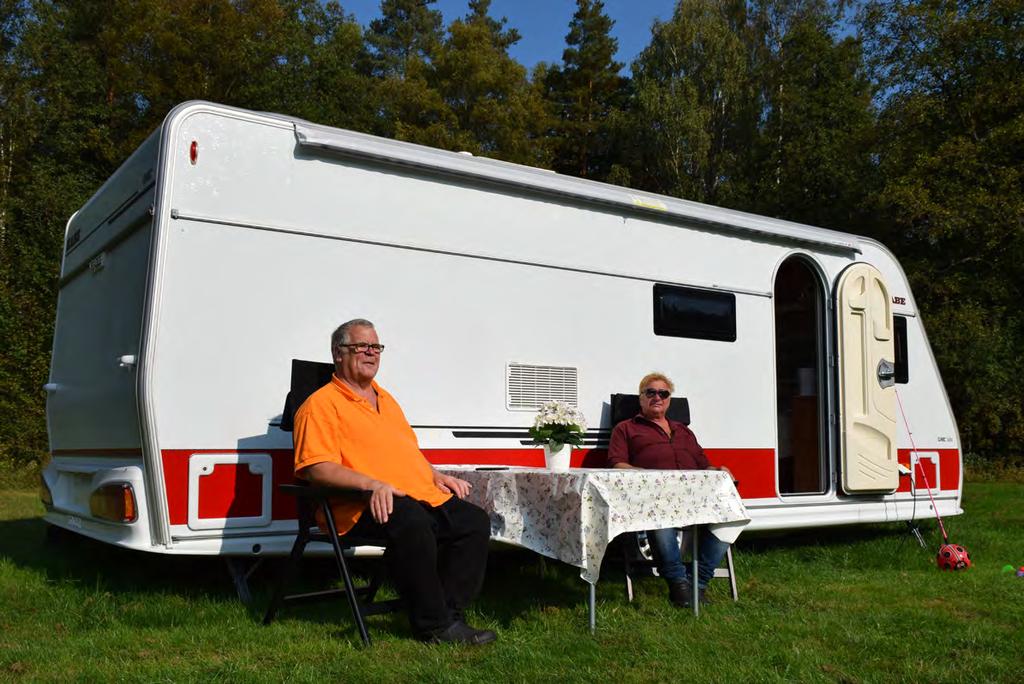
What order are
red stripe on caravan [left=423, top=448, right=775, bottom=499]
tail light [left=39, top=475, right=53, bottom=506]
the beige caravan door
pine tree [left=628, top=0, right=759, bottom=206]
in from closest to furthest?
1. red stripe on caravan [left=423, top=448, right=775, bottom=499]
2. tail light [left=39, top=475, right=53, bottom=506]
3. the beige caravan door
4. pine tree [left=628, top=0, right=759, bottom=206]

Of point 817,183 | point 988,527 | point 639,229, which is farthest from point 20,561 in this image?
point 817,183

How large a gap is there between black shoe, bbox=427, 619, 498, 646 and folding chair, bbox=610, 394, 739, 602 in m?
1.11

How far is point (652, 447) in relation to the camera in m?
5.06

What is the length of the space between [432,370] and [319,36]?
22.7m

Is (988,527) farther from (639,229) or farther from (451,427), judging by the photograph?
(451,427)

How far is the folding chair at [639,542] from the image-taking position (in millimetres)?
4668

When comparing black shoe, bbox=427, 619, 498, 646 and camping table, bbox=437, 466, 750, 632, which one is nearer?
black shoe, bbox=427, 619, 498, 646

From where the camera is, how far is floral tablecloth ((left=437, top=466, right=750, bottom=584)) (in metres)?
3.82

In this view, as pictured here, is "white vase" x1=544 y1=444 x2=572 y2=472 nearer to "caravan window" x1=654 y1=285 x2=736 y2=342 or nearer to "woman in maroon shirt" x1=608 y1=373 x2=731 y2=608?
"woman in maroon shirt" x1=608 y1=373 x2=731 y2=608

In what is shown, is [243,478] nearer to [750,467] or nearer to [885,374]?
[750,467]

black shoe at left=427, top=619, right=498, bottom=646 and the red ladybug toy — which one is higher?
the red ladybug toy

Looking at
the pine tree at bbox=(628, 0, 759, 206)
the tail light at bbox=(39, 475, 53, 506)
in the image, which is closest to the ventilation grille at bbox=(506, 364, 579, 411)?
the tail light at bbox=(39, 475, 53, 506)

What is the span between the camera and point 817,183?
21.4m

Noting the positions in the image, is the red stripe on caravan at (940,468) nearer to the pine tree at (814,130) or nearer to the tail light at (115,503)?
the tail light at (115,503)
